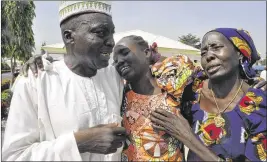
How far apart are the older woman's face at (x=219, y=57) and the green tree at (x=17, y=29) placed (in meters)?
10.7

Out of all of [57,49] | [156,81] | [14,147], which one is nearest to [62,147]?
[14,147]

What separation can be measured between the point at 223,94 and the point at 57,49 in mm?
5847

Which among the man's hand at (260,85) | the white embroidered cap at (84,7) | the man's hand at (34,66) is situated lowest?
the man's hand at (260,85)

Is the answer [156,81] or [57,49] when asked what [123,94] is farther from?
[57,49]

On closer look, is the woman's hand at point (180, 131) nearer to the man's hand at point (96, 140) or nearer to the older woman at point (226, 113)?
the older woman at point (226, 113)

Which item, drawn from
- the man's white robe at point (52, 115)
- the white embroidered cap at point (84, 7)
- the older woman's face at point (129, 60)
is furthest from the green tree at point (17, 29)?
the man's white robe at point (52, 115)

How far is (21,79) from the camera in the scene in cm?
161

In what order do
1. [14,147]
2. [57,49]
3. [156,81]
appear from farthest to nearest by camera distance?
1. [57,49]
2. [156,81]
3. [14,147]

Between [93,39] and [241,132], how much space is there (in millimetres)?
1162

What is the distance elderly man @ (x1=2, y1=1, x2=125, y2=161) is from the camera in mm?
1533

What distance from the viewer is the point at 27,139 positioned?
60.4 inches

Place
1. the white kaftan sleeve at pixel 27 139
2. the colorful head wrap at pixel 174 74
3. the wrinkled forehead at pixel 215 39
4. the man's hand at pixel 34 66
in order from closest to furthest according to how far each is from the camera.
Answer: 1. the white kaftan sleeve at pixel 27 139
2. the man's hand at pixel 34 66
3. the wrinkled forehead at pixel 215 39
4. the colorful head wrap at pixel 174 74

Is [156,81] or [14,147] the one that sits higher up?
[156,81]

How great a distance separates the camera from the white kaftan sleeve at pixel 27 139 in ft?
4.97
